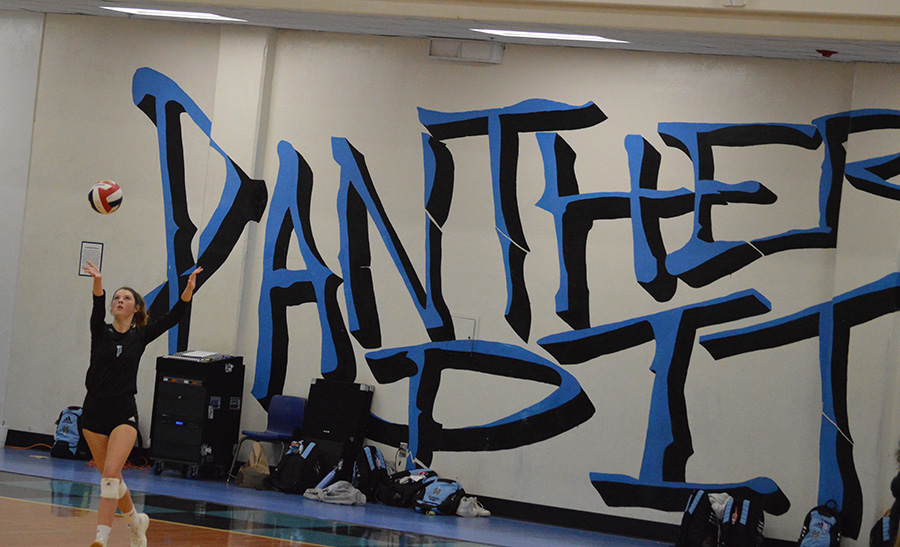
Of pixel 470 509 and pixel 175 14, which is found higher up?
pixel 175 14

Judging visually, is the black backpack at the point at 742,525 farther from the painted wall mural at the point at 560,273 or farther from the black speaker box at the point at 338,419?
the black speaker box at the point at 338,419

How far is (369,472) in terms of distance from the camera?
10133 millimetres

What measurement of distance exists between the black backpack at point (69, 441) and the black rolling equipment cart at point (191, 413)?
33.0 inches

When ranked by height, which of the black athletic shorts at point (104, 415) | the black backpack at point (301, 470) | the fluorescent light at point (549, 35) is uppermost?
the fluorescent light at point (549, 35)

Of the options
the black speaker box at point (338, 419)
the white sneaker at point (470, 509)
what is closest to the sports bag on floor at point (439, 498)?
the white sneaker at point (470, 509)

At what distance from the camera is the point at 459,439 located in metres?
10.2

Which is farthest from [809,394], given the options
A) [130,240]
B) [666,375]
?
[130,240]

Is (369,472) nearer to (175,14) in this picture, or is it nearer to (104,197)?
(104,197)

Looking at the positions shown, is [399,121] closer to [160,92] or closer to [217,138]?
[217,138]

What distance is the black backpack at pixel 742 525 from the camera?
9.08 metres

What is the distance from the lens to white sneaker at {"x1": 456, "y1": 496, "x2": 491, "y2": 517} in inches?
387

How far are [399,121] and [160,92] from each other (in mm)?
2635

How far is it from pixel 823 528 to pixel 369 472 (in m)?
4.11

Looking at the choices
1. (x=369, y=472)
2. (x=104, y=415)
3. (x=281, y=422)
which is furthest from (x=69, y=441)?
(x=104, y=415)
